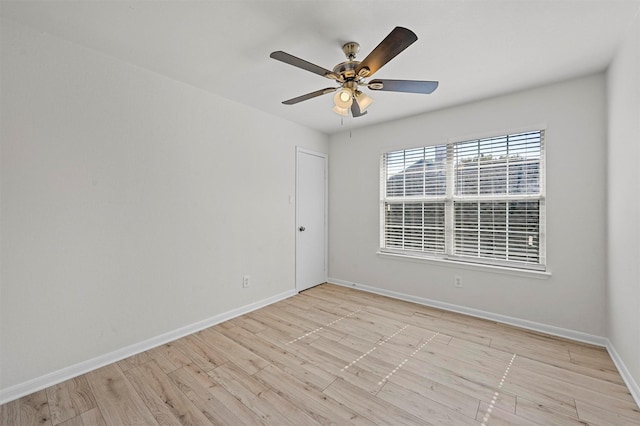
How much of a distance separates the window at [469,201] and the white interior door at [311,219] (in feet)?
3.31

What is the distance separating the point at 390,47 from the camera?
5.31 ft

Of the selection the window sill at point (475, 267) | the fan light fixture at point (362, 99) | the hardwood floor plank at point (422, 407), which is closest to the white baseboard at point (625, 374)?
the window sill at point (475, 267)

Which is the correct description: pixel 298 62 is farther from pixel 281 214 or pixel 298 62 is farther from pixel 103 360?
pixel 103 360

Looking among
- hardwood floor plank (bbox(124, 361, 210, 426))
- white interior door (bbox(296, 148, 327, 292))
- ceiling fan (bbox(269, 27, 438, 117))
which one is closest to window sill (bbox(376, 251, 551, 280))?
white interior door (bbox(296, 148, 327, 292))

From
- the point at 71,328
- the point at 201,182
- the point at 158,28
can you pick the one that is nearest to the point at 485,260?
the point at 201,182

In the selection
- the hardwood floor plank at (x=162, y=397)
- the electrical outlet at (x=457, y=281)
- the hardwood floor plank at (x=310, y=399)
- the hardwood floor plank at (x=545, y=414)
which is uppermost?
the electrical outlet at (x=457, y=281)

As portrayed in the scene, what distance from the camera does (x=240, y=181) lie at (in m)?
3.29

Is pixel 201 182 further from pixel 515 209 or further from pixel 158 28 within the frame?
pixel 515 209

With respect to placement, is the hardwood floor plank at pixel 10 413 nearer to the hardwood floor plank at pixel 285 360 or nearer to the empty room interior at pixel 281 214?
the empty room interior at pixel 281 214

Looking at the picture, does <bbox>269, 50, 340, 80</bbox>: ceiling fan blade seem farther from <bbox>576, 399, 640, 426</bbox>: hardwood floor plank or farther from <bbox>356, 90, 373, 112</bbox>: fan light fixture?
<bbox>576, 399, 640, 426</bbox>: hardwood floor plank

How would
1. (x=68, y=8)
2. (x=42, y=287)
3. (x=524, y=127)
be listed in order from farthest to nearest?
1. (x=524, y=127)
2. (x=42, y=287)
3. (x=68, y=8)

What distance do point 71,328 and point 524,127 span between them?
176 inches

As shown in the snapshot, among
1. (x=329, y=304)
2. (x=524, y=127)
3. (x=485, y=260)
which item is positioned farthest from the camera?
(x=329, y=304)

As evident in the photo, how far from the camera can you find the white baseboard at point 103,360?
6.15 feet
